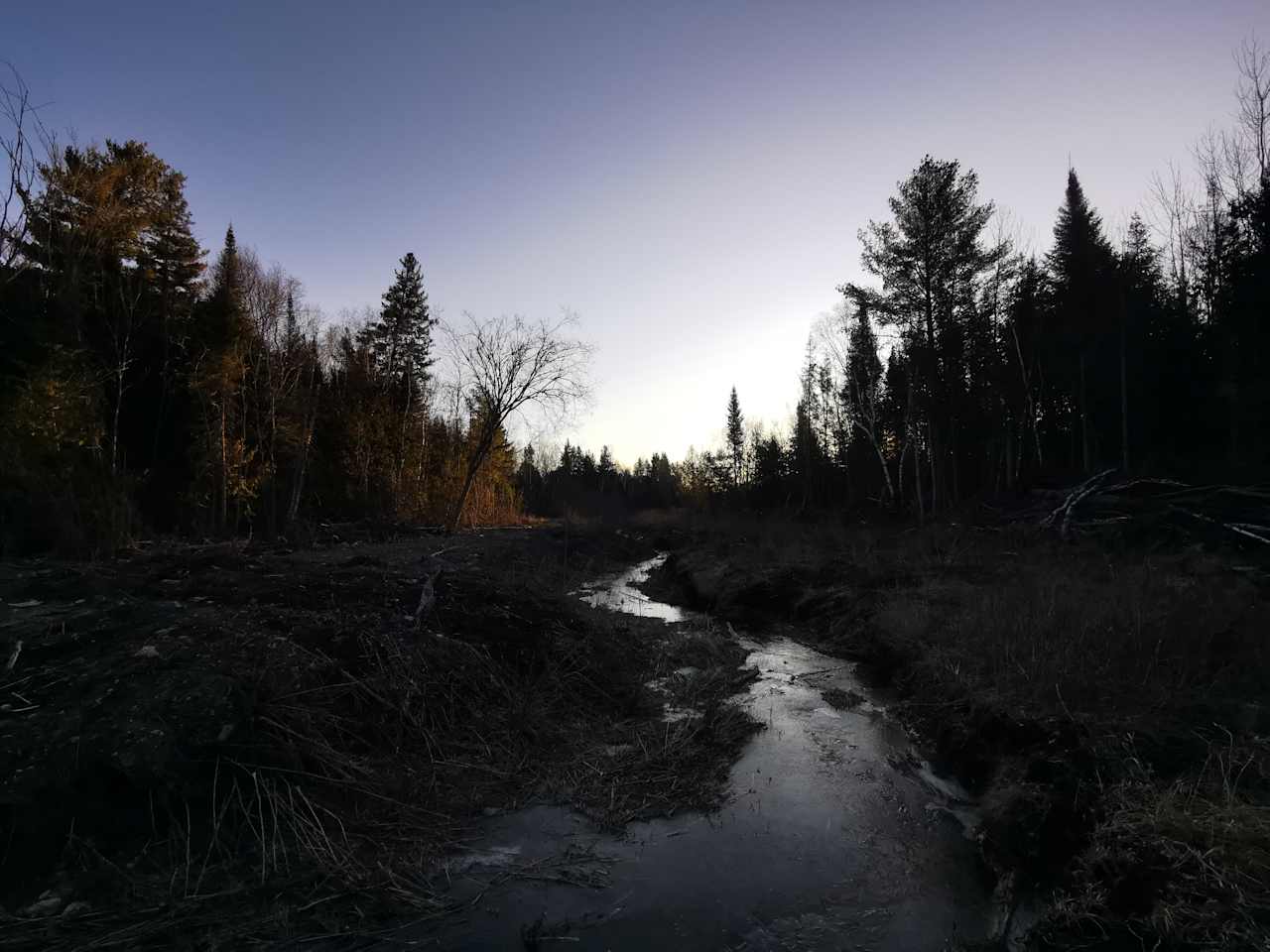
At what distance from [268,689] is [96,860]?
1.43 m

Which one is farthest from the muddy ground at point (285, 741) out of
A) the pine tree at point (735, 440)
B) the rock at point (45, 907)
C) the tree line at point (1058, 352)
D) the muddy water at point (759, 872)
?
the pine tree at point (735, 440)

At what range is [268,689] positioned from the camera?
4836 millimetres

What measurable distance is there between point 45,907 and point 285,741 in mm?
1474

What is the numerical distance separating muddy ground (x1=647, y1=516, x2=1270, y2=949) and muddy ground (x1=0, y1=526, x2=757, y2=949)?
2.46 m

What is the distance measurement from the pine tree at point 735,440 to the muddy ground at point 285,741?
182ft

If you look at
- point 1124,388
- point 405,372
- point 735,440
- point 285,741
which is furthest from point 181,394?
point 735,440

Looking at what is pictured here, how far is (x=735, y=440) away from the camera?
6481cm

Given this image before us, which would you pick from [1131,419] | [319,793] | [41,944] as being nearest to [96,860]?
[41,944]

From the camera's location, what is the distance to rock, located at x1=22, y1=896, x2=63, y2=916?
125 inches

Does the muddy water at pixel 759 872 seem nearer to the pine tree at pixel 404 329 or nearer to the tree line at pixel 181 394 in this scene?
the tree line at pixel 181 394

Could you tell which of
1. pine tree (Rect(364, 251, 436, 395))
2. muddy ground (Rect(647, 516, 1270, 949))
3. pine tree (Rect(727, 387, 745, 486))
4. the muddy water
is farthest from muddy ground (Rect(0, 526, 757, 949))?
pine tree (Rect(727, 387, 745, 486))

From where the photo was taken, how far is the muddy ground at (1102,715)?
11.0ft

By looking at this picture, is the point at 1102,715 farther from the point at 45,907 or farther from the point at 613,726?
the point at 45,907

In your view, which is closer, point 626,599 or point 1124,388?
point 626,599
